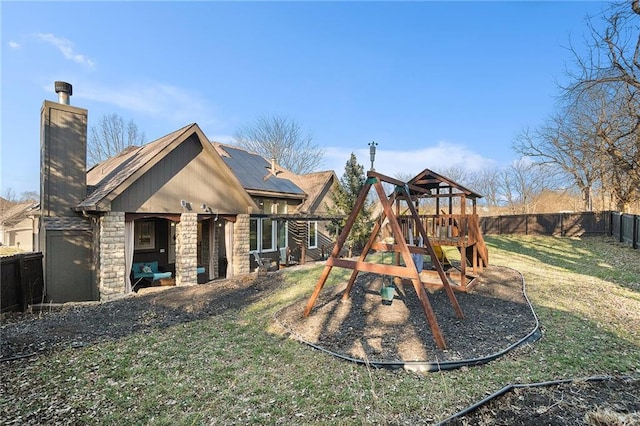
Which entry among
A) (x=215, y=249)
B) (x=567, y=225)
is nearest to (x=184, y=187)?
(x=215, y=249)

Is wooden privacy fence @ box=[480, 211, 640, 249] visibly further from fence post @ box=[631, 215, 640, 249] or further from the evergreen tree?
the evergreen tree

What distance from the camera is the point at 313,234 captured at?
693 inches

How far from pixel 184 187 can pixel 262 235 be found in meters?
5.04

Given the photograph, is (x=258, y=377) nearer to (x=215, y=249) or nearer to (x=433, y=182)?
(x=433, y=182)

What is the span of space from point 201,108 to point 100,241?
1887 centimetres

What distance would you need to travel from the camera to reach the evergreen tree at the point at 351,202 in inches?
647

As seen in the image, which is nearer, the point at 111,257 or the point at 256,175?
the point at 111,257

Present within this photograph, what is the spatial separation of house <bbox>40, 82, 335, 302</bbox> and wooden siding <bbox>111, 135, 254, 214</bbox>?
0.10 feet

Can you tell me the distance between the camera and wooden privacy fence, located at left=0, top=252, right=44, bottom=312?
7.40 metres

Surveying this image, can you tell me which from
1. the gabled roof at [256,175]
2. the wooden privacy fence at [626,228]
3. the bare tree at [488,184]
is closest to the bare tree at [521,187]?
the bare tree at [488,184]

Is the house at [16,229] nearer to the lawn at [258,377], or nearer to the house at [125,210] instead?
the house at [125,210]

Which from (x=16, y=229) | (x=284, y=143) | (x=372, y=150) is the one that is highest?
(x=284, y=143)

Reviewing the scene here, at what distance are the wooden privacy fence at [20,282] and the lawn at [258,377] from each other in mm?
4222

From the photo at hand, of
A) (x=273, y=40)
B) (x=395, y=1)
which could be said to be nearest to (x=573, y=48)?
(x=395, y=1)
